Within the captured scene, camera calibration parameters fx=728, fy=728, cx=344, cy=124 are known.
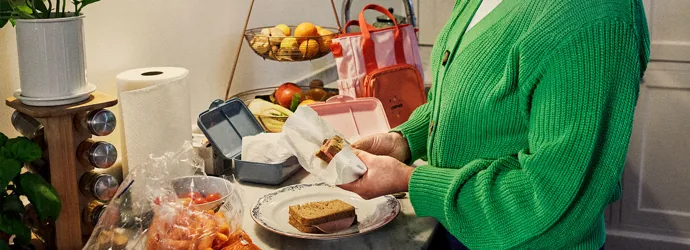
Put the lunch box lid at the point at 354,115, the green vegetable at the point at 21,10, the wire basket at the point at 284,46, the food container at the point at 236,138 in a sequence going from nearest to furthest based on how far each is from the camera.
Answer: the green vegetable at the point at 21,10 → the food container at the point at 236,138 → the lunch box lid at the point at 354,115 → the wire basket at the point at 284,46

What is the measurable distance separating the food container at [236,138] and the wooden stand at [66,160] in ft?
1.42

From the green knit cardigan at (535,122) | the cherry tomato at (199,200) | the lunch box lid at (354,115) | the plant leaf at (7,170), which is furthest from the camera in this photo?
the lunch box lid at (354,115)

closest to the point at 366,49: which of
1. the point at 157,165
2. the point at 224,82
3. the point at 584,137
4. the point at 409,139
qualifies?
the point at 224,82

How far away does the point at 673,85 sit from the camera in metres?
2.77

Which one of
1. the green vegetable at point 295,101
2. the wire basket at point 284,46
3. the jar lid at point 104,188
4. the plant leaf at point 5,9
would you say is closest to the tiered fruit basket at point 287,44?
the wire basket at point 284,46

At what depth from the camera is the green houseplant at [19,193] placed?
1.10 metres

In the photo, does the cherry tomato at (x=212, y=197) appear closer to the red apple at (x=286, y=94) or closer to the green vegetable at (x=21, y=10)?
the green vegetable at (x=21, y=10)

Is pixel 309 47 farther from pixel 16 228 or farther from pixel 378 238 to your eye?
pixel 16 228

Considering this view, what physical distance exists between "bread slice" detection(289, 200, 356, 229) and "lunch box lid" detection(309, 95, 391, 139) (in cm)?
49

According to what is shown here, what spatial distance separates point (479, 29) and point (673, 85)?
192 centimetres

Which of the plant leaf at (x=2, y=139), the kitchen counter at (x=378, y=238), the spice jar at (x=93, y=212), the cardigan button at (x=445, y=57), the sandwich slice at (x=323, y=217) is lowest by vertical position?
the kitchen counter at (x=378, y=238)

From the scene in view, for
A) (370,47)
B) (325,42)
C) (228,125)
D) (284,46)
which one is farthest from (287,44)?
(228,125)

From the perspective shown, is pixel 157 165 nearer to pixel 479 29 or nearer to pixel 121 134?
pixel 121 134

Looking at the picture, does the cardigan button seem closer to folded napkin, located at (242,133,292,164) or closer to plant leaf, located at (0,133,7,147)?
folded napkin, located at (242,133,292,164)
